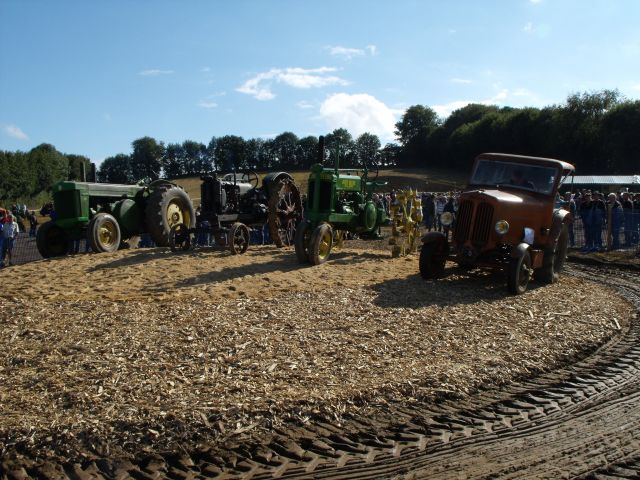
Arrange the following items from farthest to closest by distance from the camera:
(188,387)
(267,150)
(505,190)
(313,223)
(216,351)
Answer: (267,150) < (313,223) < (505,190) < (216,351) < (188,387)

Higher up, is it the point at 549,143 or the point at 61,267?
the point at 549,143

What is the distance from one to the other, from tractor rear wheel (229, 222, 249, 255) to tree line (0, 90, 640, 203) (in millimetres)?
25129

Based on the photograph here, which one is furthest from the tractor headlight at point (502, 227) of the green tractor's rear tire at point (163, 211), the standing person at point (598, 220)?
the standing person at point (598, 220)

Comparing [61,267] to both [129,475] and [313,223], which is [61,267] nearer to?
[313,223]

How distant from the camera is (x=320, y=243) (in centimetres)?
1098

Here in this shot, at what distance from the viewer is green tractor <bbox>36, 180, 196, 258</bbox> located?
12.7 meters

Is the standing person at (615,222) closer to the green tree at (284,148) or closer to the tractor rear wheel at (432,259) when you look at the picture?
the tractor rear wheel at (432,259)

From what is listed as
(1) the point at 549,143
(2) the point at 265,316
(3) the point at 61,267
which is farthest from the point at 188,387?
(1) the point at 549,143

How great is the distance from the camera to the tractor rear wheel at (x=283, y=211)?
43.2ft

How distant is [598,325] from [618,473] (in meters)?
4.09

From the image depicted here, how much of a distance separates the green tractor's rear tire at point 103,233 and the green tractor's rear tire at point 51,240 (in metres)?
1.27

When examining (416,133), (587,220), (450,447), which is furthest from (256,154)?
(450,447)

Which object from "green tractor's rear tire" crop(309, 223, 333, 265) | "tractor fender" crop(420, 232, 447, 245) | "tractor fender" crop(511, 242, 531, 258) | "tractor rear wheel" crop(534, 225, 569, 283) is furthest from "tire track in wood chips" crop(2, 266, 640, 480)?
"green tractor's rear tire" crop(309, 223, 333, 265)

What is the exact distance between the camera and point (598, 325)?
7.57m
